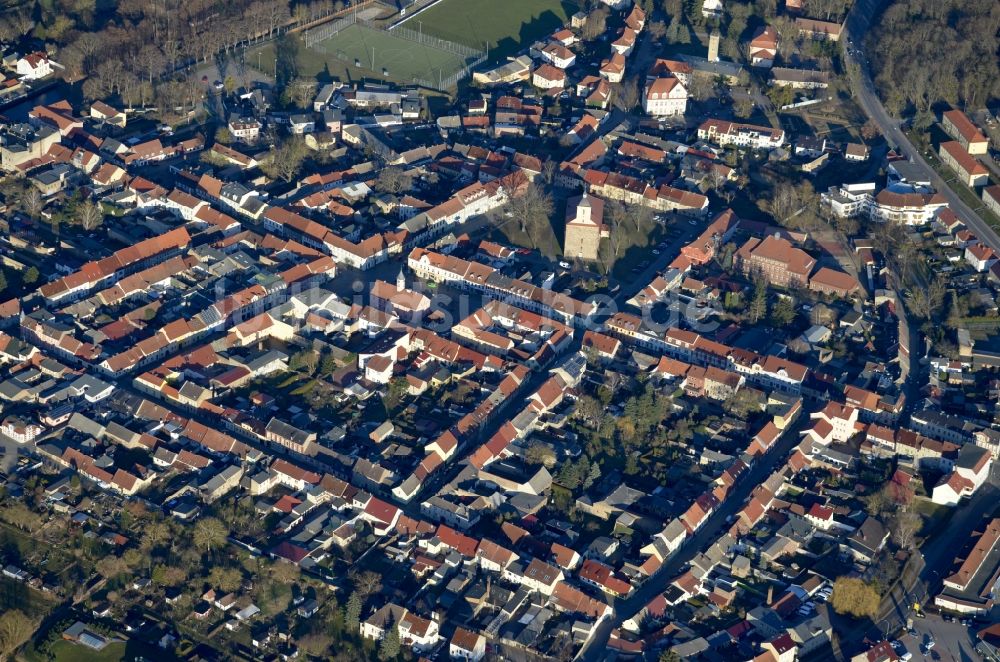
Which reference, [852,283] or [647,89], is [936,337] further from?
[647,89]

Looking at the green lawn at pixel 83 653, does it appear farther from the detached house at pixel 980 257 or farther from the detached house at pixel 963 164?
the detached house at pixel 963 164

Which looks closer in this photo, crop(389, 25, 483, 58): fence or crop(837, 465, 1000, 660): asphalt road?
crop(837, 465, 1000, 660): asphalt road

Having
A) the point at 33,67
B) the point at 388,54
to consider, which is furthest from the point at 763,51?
the point at 33,67

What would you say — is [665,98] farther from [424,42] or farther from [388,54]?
[388,54]

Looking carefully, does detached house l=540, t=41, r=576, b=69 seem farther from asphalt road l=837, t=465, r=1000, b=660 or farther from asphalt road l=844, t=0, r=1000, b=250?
asphalt road l=837, t=465, r=1000, b=660

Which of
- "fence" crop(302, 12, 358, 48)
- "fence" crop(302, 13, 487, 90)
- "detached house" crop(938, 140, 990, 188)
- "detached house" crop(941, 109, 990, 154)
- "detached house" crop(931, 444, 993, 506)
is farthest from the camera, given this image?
"fence" crop(302, 12, 358, 48)

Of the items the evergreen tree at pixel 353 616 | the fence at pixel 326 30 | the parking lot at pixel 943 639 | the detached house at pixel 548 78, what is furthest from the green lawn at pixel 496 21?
the parking lot at pixel 943 639

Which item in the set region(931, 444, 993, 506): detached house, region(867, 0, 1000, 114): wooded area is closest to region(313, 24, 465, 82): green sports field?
region(867, 0, 1000, 114): wooded area
